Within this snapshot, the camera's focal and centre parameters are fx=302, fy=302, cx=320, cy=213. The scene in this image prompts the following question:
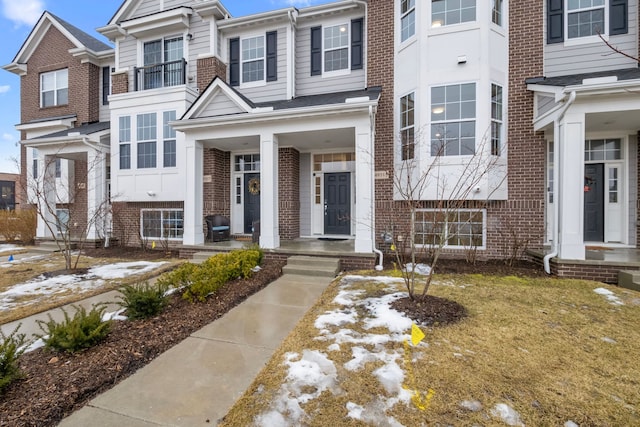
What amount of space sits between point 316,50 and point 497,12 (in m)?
4.92

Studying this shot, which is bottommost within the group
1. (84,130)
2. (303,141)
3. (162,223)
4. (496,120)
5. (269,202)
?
(162,223)

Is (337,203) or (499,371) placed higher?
(337,203)

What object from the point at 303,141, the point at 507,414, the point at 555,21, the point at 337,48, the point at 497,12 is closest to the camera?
the point at 507,414

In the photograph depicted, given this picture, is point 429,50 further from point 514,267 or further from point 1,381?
point 1,381

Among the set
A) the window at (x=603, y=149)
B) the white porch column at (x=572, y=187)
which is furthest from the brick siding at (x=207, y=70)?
the window at (x=603, y=149)

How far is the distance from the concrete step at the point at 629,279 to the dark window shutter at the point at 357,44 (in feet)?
25.4

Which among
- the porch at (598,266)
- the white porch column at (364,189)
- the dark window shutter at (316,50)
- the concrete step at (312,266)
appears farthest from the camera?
the dark window shutter at (316,50)

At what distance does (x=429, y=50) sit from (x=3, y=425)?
891cm

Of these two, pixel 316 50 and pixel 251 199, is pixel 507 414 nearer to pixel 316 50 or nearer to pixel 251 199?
pixel 251 199

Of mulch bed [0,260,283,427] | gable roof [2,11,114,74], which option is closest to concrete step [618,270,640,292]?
mulch bed [0,260,283,427]

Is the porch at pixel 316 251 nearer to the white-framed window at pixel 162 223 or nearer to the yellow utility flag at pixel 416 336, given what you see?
the white-framed window at pixel 162 223

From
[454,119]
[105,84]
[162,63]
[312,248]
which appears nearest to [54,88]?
[105,84]

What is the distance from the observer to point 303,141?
870 centimetres

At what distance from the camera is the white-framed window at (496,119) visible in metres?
7.20
